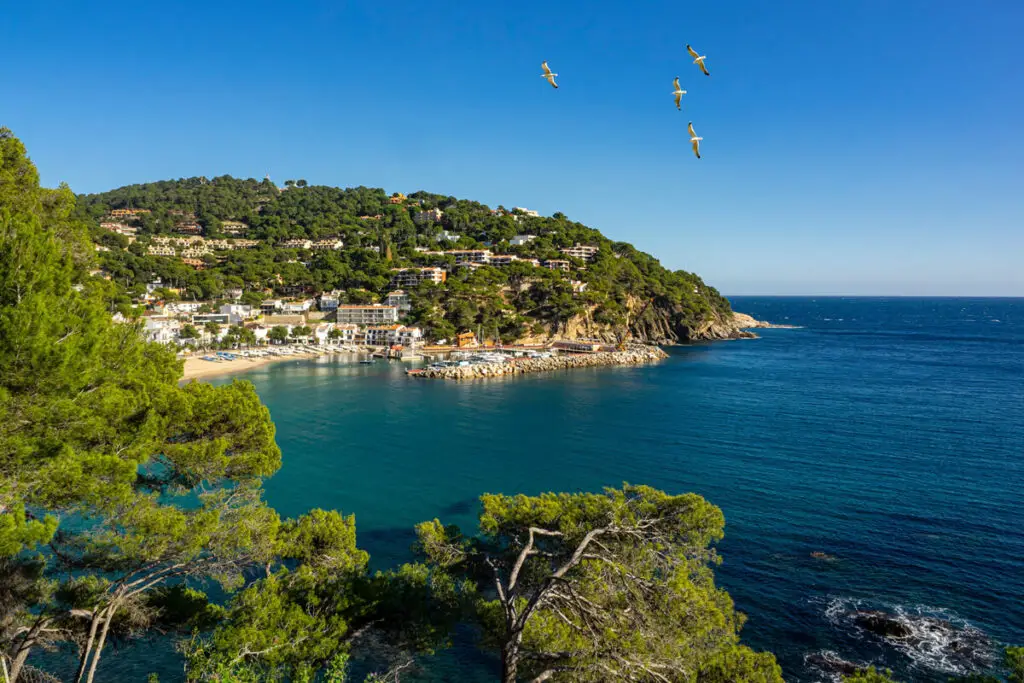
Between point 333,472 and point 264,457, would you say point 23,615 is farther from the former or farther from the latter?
point 333,472

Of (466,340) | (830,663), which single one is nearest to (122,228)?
(466,340)

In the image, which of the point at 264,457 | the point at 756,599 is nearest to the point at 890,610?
the point at 756,599

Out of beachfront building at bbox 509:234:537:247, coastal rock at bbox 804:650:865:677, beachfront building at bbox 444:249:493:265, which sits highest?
beachfront building at bbox 509:234:537:247

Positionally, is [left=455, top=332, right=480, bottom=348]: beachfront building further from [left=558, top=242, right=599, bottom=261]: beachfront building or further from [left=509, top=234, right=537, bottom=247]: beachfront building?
[left=509, top=234, right=537, bottom=247]: beachfront building

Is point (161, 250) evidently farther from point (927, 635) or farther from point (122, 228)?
point (927, 635)

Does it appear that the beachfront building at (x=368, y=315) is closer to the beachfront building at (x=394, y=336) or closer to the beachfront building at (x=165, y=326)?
the beachfront building at (x=394, y=336)

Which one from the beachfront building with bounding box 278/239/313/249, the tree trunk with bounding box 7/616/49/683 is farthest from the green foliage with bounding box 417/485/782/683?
the beachfront building with bounding box 278/239/313/249
